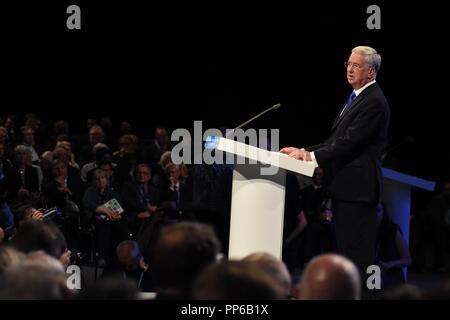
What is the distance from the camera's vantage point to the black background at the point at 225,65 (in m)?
11.5

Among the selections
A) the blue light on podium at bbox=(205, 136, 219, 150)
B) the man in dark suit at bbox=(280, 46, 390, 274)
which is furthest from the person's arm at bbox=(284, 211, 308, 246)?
the blue light on podium at bbox=(205, 136, 219, 150)

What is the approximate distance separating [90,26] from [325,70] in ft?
11.4

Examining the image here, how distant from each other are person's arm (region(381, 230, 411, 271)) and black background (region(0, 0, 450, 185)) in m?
5.03

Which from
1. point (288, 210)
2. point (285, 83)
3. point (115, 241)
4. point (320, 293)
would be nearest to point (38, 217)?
point (115, 241)

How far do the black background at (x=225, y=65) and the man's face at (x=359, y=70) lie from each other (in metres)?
6.82

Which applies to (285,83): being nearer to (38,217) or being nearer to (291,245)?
(291,245)

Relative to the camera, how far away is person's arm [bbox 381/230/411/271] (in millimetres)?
6320

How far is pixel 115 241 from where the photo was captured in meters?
7.84

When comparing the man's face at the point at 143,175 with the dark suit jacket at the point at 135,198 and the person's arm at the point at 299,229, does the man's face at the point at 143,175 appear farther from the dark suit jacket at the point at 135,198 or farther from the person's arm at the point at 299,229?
the person's arm at the point at 299,229

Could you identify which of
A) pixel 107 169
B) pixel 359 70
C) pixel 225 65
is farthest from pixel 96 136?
pixel 359 70

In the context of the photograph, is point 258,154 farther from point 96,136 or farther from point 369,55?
point 96,136

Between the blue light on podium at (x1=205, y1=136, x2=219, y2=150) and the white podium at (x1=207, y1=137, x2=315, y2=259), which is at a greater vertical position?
the blue light on podium at (x1=205, y1=136, x2=219, y2=150)

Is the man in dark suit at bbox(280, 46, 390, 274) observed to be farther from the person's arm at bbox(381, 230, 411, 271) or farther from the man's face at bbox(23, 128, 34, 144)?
the man's face at bbox(23, 128, 34, 144)

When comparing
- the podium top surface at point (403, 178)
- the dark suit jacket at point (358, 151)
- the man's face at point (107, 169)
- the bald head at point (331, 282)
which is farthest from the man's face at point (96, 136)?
the bald head at point (331, 282)
